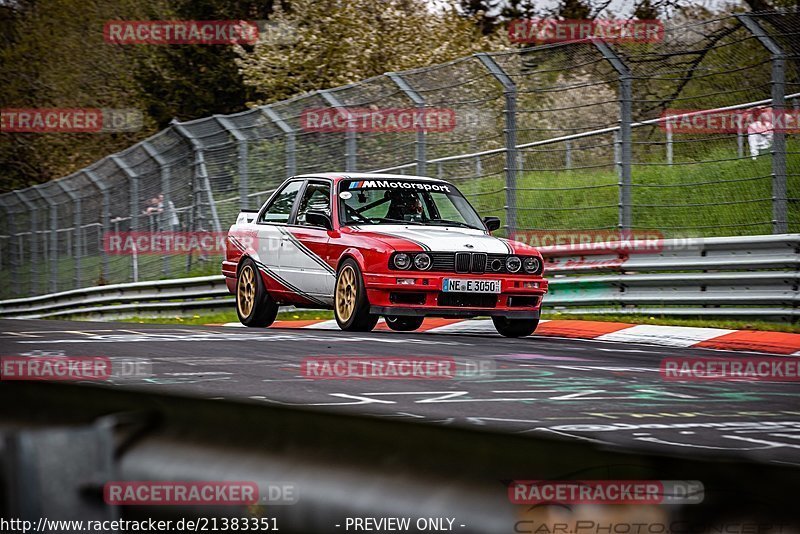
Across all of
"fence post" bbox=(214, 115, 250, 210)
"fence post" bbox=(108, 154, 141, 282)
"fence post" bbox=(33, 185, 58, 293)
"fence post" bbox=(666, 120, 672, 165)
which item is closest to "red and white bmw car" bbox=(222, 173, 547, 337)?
"fence post" bbox=(666, 120, 672, 165)

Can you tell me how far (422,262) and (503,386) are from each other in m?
3.59

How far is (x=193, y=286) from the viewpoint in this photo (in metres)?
18.8

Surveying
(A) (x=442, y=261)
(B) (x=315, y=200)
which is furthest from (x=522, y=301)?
(B) (x=315, y=200)

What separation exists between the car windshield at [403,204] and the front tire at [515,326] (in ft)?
3.42

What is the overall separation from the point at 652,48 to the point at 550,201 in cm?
209

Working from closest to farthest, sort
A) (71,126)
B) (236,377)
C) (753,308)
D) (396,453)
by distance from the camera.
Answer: (396,453), (236,377), (753,308), (71,126)

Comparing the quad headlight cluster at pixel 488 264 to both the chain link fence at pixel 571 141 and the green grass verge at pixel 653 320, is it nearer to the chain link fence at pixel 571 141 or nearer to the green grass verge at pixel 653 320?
the green grass verge at pixel 653 320

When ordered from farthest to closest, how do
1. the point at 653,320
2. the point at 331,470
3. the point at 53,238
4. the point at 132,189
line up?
the point at 53,238 → the point at 132,189 → the point at 653,320 → the point at 331,470

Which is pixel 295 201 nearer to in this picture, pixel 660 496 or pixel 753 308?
pixel 753 308

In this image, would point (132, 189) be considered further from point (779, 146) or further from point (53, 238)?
point (779, 146)

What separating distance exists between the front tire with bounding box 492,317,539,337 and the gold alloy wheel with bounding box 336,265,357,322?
1.52 m

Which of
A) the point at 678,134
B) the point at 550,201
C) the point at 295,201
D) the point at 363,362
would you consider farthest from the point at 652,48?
the point at 363,362

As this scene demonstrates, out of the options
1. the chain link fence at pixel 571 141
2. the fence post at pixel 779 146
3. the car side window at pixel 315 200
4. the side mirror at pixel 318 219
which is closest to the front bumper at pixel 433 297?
the side mirror at pixel 318 219

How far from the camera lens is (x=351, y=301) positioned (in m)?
11.1
